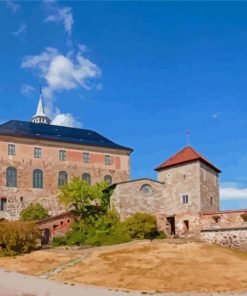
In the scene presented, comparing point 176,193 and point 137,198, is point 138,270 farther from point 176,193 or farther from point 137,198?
point 137,198

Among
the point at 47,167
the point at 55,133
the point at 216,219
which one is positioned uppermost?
the point at 55,133

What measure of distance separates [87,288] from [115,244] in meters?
14.9

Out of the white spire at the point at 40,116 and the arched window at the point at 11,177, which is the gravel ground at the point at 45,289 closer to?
the arched window at the point at 11,177

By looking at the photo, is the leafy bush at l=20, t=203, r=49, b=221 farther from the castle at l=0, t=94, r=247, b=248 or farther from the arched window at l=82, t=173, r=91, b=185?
the arched window at l=82, t=173, r=91, b=185

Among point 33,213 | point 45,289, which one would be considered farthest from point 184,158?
point 45,289

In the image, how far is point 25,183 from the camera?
5428 centimetres

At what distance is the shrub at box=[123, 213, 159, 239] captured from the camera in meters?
42.9

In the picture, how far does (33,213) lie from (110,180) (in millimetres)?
11252

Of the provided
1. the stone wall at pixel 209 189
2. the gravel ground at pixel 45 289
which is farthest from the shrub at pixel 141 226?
the gravel ground at pixel 45 289

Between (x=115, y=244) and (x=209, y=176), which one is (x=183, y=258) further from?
(x=209, y=176)

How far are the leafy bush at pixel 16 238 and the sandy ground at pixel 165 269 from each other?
5593 millimetres

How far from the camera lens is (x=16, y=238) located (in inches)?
1435

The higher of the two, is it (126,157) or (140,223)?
(126,157)

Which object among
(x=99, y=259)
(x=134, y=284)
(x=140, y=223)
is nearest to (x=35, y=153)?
(x=140, y=223)
